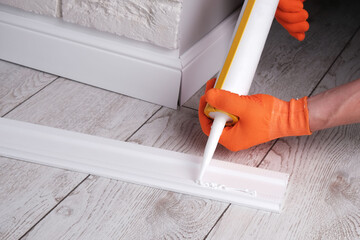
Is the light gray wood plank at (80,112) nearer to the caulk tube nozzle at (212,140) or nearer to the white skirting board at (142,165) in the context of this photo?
the white skirting board at (142,165)

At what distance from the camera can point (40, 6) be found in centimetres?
126

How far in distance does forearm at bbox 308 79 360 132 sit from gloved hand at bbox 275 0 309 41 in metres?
0.31

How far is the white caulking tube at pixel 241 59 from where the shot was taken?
1.01 metres

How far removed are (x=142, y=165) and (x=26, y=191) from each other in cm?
24

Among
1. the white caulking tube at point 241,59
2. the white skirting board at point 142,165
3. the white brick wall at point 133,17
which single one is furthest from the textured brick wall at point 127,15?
the white skirting board at point 142,165

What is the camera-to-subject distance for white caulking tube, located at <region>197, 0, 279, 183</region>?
1013mm

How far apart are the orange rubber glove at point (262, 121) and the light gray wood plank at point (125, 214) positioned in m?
0.16

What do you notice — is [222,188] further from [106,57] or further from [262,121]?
[106,57]

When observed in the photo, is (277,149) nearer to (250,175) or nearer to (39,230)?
(250,175)

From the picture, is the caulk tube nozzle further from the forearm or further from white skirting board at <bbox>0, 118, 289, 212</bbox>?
the forearm

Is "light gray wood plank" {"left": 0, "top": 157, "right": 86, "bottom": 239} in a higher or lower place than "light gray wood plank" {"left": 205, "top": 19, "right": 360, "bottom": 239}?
lower

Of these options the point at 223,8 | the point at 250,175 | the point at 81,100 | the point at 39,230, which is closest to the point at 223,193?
the point at 250,175

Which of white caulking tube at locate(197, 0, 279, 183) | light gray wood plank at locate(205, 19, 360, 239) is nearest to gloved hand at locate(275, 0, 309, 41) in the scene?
white caulking tube at locate(197, 0, 279, 183)

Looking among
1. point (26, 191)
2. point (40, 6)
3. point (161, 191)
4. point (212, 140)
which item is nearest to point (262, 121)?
point (212, 140)
